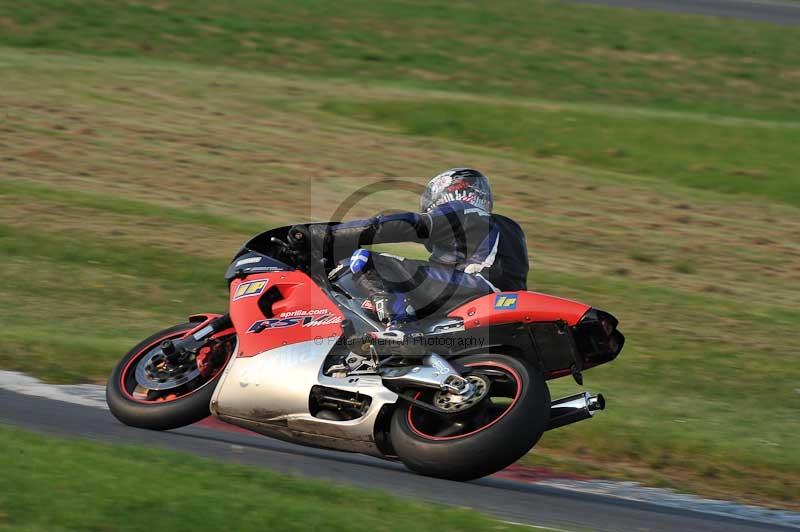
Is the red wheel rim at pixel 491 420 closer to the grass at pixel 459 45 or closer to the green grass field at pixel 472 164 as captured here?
the green grass field at pixel 472 164

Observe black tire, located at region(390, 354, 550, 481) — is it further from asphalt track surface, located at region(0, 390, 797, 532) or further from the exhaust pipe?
the exhaust pipe

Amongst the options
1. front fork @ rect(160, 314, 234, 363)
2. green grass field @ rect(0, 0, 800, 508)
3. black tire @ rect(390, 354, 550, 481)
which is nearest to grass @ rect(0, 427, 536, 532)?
black tire @ rect(390, 354, 550, 481)

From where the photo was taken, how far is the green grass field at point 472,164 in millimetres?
11016

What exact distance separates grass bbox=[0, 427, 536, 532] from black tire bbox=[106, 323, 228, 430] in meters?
0.76

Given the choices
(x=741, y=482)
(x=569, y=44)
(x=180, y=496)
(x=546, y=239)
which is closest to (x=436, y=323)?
(x=180, y=496)

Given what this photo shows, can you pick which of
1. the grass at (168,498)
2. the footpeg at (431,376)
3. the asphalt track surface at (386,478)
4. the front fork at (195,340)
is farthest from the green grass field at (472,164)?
the grass at (168,498)

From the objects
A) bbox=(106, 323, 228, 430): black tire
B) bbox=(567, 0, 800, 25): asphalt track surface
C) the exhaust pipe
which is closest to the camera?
the exhaust pipe

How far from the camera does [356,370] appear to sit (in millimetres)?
7520

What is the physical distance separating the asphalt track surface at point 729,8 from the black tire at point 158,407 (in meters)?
25.5

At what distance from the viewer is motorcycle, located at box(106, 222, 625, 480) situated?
23.4 feet

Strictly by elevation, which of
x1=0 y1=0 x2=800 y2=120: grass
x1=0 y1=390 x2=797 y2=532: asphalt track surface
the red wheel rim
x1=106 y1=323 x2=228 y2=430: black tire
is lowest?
x1=0 y1=390 x2=797 y2=532: asphalt track surface

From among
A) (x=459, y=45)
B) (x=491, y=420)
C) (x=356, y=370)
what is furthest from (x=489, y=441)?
(x=459, y=45)

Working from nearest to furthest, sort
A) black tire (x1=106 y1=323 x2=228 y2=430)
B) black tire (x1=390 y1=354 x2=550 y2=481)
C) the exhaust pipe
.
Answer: black tire (x1=390 y1=354 x2=550 y2=481) < the exhaust pipe < black tire (x1=106 y1=323 x2=228 y2=430)

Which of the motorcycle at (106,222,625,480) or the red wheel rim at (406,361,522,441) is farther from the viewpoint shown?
the motorcycle at (106,222,625,480)
